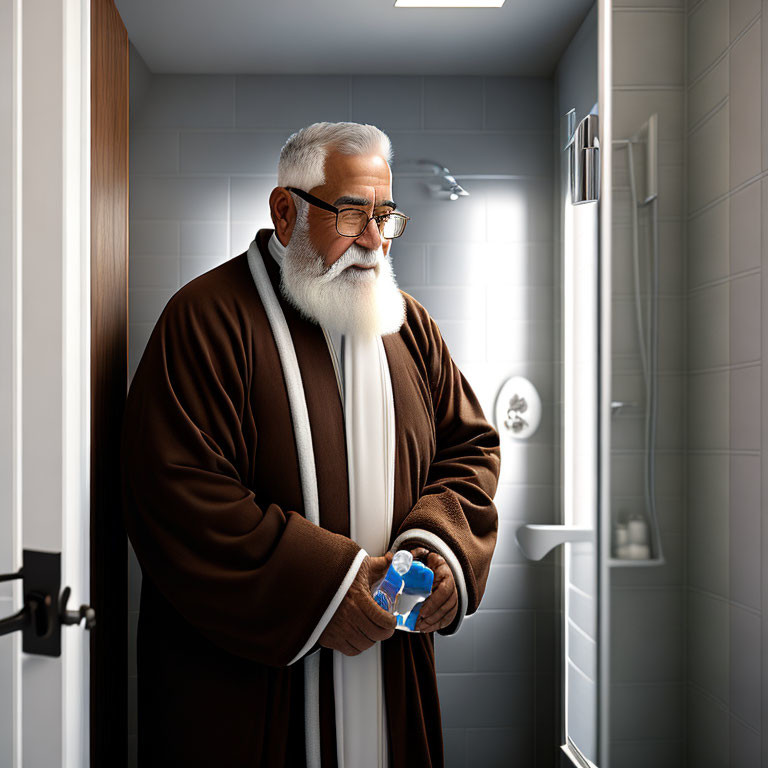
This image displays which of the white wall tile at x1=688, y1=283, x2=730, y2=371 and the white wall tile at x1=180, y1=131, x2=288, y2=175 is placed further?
the white wall tile at x1=180, y1=131, x2=288, y2=175

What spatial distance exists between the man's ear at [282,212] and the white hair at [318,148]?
0.05 ft

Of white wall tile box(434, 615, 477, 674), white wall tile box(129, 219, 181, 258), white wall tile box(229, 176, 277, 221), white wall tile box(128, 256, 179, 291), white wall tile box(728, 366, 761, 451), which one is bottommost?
white wall tile box(434, 615, 477, 674)

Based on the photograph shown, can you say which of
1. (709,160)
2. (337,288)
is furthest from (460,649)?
(709,160)

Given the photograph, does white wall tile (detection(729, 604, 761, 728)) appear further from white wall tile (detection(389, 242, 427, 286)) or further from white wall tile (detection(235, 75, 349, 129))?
white wall tile (detection(235, 75, 349, 129))

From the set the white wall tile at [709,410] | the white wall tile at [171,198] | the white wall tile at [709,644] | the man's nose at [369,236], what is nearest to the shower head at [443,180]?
the man's nose at [369,236]

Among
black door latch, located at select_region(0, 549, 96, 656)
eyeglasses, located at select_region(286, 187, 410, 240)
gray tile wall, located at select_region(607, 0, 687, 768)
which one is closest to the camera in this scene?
black door latch, located at select_region(0, 549, 96, 656)

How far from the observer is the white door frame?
0.94 metres

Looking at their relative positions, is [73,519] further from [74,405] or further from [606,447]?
[606,447]

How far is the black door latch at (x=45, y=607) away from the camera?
90 centimetres

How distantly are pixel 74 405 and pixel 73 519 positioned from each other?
14 centimetres

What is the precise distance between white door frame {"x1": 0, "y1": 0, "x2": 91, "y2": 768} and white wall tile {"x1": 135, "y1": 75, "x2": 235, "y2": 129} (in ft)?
0.49

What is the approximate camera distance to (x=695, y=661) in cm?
101

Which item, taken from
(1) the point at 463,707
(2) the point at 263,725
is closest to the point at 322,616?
(2) the point at 263,725

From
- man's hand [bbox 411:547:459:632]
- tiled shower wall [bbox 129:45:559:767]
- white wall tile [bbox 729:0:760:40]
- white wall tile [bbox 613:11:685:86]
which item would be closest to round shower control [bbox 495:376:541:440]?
tiled shower wall [bbox 129:45:559:767]
